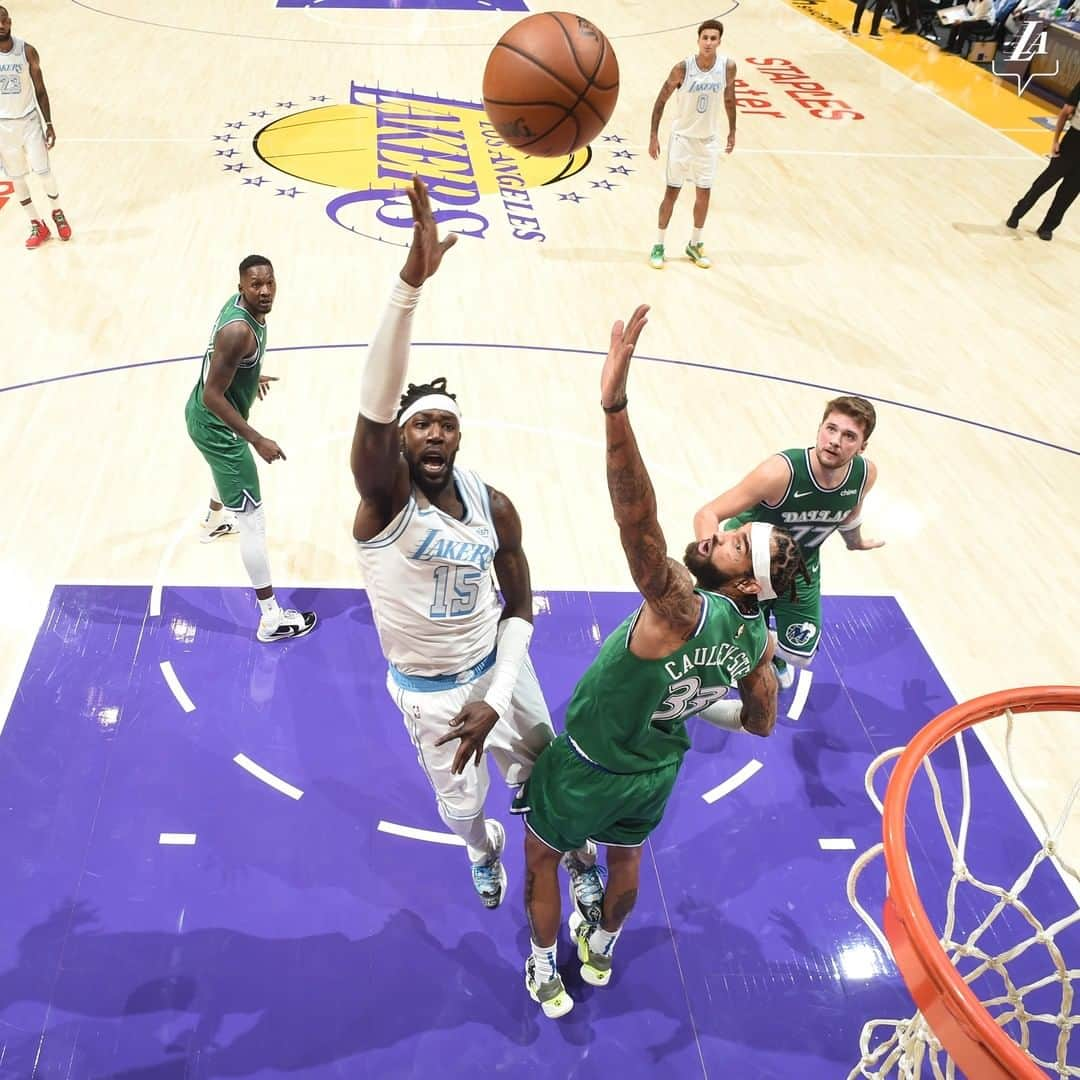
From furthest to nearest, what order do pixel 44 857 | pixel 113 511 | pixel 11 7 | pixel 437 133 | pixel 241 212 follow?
pixel 11 7 < pixel 437 133 < pixel 241 212 < pixel 113 511 < pixel 44 857

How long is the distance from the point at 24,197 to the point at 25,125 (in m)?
0.55

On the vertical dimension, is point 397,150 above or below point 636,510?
below

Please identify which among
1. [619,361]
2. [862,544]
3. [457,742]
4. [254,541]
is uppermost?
[619,361]

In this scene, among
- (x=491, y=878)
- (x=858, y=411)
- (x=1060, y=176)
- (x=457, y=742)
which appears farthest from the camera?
(x=1060, y=176)

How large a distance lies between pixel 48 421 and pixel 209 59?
850cm

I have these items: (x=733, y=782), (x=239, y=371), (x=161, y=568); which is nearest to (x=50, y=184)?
(x=161, y=568)

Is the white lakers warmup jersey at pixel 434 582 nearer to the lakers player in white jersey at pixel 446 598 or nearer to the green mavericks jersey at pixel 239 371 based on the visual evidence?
the lakers player in white jersey at pixel 446 598

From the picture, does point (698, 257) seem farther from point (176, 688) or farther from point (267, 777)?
point (267, 777)

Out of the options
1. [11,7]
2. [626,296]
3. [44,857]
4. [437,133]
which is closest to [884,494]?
[626,296]

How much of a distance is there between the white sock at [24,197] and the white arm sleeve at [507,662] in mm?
7018

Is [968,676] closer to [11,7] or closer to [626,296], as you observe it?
[626,296]

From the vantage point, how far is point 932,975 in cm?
236

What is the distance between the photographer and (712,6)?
1616 cm

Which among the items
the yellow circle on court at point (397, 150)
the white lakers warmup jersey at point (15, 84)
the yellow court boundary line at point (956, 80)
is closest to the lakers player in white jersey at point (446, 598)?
the white lakers warmup jersey at point (15, 84)
